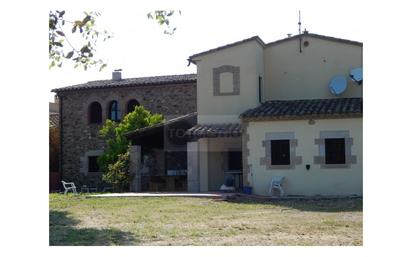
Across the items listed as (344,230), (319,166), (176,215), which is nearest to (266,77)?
(319,166)

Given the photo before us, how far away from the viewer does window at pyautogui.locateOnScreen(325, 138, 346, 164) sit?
16.2 metres

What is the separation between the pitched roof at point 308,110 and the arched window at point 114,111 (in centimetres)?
849

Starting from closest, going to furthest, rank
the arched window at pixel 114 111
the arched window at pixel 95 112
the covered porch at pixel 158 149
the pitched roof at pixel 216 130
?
the pitched roof at pixel 216 130 → the covered porch at pixel 158 149 → the arched window at pixel 114 111 → the arched window at pixel 95 112

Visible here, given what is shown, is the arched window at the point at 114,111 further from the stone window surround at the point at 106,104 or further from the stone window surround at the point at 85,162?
the stone window surround at the point at 85,162

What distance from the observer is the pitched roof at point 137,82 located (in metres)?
22.7

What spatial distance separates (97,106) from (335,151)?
12190mm

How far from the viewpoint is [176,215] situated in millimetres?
11438

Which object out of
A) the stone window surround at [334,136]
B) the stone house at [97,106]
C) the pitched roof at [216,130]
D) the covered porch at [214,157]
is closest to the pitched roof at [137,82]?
the stone house at [97,106]

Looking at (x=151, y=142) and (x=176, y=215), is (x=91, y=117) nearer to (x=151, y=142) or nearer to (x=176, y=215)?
(x=151, y=142)

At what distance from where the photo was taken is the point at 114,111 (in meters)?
24.3

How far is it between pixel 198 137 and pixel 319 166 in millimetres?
3935

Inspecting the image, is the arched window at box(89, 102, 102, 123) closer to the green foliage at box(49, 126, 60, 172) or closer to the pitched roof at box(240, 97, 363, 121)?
the green foliage at box(49, 126, 60, 172)

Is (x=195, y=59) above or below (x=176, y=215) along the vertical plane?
above

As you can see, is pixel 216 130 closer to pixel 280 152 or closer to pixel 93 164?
pixel 280 152
